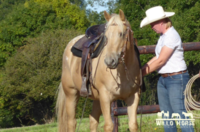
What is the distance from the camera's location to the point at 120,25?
3775 mm

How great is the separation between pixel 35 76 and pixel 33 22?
9.87m

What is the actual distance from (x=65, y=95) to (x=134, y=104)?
197 cm

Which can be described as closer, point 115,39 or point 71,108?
point 115,39

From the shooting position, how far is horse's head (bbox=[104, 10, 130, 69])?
3504 mm

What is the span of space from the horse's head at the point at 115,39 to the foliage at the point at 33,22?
1318 inches

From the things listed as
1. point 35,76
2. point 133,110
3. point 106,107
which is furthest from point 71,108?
point 35,76

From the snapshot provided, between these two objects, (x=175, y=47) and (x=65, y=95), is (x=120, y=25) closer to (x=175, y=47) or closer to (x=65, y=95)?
(x=175, y=47)

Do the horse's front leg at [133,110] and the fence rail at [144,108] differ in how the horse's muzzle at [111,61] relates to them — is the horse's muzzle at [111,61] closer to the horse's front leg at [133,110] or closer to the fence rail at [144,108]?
the horse's front leg at [133,110]

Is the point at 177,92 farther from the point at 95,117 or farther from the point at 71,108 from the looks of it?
the point at 71,108

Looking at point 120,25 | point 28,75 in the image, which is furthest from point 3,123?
point 120,25

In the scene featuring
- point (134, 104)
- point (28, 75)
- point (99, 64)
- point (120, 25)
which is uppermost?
point (28, 75)

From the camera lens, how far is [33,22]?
3847 cm

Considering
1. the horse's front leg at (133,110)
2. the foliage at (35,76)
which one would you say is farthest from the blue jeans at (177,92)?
the foliage at (35,76)

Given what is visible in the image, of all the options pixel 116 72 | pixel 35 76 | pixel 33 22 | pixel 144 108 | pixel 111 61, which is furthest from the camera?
pixel 33 22
